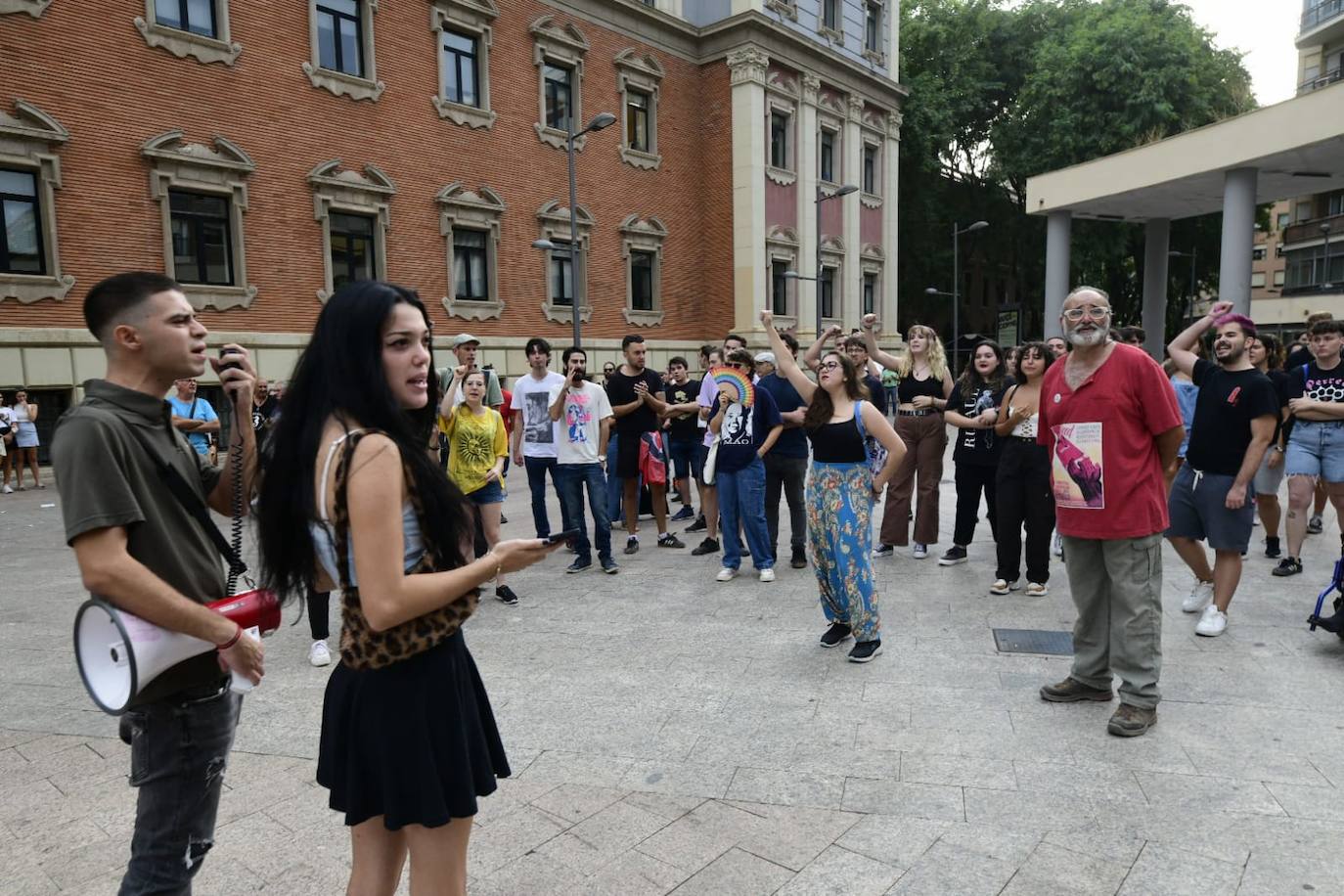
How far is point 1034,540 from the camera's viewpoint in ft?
21.3

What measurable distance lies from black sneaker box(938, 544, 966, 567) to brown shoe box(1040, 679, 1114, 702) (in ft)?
10.3

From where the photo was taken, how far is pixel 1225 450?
210 inches

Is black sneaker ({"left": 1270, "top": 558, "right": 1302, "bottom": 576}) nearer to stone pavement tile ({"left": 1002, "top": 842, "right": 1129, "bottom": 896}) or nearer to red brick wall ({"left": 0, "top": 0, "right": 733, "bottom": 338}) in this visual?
stone pavement tile ({"left": 1002, "top": 842, "right": 1129, "bottom": 896})

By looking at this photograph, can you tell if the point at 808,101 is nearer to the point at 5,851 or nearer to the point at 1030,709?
the point at 1030,709

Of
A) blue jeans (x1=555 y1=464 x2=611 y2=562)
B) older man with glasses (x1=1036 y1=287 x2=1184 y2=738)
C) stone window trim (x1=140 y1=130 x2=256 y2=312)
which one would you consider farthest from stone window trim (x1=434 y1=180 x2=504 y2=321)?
older man with glasses (x1=1036 y1=287 x2=1184 y2=738)

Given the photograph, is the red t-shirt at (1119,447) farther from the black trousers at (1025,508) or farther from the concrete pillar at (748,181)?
the concrete pillar at (748,181)

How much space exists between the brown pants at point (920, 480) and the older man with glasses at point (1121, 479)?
3.48 metres

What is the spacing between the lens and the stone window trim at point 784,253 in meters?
27.2

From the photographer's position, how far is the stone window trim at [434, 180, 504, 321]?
20250 millimetres

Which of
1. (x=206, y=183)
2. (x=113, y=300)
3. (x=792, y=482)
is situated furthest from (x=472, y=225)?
(x=113, y=300)

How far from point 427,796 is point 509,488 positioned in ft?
40.1

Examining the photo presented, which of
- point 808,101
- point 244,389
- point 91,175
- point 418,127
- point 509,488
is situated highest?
point 808,101

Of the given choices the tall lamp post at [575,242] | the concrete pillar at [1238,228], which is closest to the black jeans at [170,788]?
the tall lamp post at [575,242]

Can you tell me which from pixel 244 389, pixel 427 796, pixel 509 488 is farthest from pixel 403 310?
pixel 509 488
